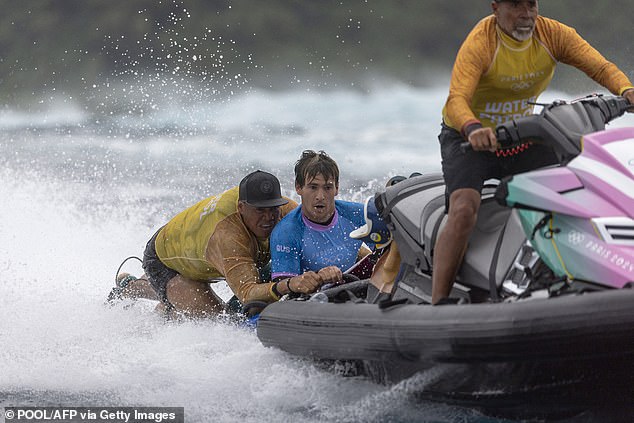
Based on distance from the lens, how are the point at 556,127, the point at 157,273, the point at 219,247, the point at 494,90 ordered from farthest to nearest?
the point at 157,273 < the point at 219,247 < the point at 494,90 < the point at 556,127

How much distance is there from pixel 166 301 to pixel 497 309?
351 cm

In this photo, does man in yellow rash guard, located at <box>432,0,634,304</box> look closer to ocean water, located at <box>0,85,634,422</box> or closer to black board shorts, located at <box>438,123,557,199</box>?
black board shorts, located at <box>438,123,557,199</box>

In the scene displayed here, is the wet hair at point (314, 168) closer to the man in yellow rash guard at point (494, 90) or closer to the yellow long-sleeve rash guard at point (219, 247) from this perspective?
the yellow long-sleeve rash guard at point (219, 247)

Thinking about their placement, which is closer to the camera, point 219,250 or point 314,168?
point 314,168

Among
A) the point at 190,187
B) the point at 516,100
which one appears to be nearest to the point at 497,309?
the point at 516,100

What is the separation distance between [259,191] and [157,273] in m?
1.17

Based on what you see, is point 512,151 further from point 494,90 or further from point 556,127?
point 556,127

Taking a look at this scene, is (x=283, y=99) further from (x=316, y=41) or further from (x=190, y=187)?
(x=190, y=187)

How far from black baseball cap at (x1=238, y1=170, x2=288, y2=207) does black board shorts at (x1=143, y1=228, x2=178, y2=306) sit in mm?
978

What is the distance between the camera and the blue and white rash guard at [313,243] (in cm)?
560

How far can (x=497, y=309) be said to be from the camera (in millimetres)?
3586

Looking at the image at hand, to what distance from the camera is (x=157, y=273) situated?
6.71 metres

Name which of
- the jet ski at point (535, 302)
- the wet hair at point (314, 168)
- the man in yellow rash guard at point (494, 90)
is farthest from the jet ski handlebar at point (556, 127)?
the wet hair at point (314, 168)

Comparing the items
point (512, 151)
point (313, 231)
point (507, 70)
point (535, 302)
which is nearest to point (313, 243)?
point (313, 231)
